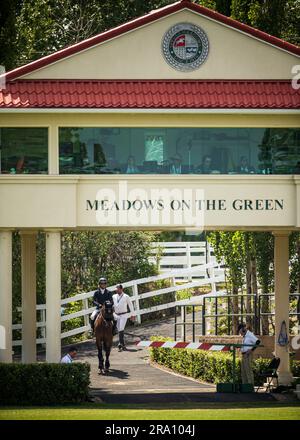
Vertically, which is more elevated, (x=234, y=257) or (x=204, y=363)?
(x=234, y=257)

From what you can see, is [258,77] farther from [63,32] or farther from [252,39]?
[63,32]

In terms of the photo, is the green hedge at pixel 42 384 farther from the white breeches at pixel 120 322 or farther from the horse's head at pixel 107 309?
the white breeches at pixel 120 322

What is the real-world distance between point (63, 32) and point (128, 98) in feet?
69.9

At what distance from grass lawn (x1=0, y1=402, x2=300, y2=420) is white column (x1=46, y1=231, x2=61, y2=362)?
2324mm

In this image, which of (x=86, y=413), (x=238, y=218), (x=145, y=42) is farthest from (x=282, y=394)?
(x=145, y=42)

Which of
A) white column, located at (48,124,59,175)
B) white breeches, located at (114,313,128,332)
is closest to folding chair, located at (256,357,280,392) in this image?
white column, located at (48,124,59,175)

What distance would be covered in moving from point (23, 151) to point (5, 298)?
331 cm

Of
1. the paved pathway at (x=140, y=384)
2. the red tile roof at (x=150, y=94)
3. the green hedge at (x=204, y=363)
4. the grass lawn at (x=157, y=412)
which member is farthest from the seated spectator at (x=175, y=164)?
the grass lawn at (x=157, y=412)

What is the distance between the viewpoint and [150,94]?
3291 centimetres

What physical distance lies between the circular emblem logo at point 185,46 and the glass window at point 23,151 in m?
3.31

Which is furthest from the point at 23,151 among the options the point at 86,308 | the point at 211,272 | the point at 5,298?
the point at 211,272

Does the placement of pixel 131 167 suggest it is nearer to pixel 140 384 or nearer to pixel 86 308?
pixel 140 384

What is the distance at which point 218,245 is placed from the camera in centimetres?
4316

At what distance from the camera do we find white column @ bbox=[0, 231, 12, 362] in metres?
32.7
